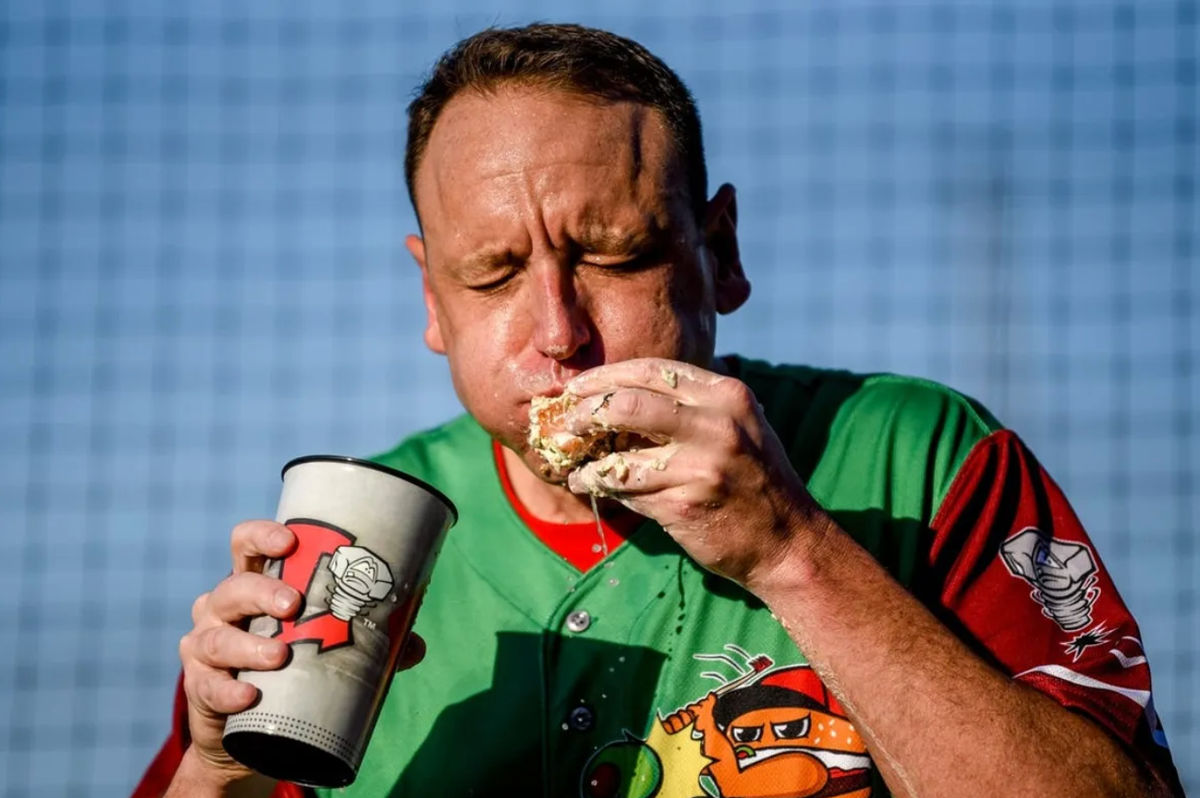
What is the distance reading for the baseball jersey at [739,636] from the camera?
1977mm

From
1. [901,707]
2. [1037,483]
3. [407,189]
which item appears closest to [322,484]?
[901,707]

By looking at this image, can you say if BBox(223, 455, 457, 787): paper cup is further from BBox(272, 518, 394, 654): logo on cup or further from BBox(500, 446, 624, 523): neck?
BBox(500, 446, 624, 523): neck

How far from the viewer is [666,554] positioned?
2.29 meters

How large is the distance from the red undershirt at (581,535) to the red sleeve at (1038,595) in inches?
20.3

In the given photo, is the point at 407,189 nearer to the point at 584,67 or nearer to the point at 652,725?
the point at 584,67

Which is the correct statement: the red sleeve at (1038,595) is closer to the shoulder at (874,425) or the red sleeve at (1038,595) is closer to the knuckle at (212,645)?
the shoulder at (874,425)

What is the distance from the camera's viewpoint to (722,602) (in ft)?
7.18

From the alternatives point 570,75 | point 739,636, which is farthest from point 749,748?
point 570,75

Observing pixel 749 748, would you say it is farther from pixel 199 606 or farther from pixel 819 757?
pixel 199 606

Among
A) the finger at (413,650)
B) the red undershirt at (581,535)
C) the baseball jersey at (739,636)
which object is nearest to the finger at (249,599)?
the finger at (413,650)

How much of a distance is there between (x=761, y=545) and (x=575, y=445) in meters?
0.28

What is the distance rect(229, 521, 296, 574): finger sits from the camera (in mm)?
1768

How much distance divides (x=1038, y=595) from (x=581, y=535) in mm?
753

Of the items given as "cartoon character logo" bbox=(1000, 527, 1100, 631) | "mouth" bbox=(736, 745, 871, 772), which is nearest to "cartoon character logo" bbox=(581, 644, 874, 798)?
"mouth" bbox=(736, 745, 871, 772)
